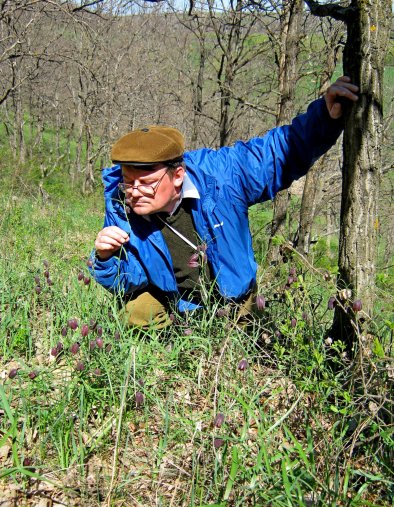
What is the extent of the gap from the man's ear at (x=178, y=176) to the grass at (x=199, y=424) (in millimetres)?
741

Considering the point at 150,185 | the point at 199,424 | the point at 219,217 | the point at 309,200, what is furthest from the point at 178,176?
the point at 309,200

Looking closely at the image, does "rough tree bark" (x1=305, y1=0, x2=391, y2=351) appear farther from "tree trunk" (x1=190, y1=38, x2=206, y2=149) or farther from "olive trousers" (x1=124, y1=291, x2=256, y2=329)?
"tree trunk" (x1=190, y1=38, x2=206, y2=149)

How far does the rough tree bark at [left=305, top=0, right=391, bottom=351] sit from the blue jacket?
0.42m

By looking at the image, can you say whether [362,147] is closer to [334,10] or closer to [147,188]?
[334,10]

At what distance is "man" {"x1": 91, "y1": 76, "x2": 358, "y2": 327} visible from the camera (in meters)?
2.59

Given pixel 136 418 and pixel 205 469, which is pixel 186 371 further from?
pixel 205 469

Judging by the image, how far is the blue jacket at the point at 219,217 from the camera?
2.68 metres

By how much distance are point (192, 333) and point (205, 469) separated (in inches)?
31.5

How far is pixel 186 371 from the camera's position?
7.93ft

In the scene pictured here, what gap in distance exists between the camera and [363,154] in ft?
7.29

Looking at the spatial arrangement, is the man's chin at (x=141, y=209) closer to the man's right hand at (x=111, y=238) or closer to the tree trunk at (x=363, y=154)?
the man's right hand at (x=111, y=238)

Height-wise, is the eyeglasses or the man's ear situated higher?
the man's ear

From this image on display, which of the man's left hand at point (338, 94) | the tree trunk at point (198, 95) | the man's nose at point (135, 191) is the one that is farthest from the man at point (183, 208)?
the tree trunk at point (198, 95)

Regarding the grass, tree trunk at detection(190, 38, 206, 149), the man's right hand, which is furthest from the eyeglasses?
tree trunk at detection(190, 38, 206, 149)
